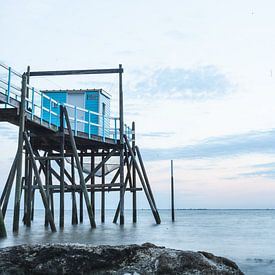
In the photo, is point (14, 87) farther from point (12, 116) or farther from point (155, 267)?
point (155, 267)

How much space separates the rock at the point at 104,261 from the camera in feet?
19.9

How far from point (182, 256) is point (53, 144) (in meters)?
16.4

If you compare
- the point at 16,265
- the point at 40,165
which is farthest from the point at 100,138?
the point at 16,265

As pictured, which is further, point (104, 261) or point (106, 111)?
point (106, 111)

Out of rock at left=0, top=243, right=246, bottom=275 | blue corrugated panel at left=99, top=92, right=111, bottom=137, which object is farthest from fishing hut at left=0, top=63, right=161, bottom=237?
rock at left=0, top=243, right=246, bottom=275

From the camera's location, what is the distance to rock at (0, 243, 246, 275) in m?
6.07

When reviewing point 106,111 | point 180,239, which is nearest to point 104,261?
point 180,239

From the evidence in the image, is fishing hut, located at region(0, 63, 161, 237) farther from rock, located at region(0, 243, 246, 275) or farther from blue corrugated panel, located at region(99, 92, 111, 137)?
rock, located at region(0, 243, 246, 275)

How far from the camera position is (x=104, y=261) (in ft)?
20.5

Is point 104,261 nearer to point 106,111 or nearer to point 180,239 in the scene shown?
point 180,239

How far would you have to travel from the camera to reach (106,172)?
997 inches

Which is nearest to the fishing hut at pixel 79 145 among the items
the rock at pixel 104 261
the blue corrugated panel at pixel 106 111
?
the blue corrugated panel at pixel 106 111

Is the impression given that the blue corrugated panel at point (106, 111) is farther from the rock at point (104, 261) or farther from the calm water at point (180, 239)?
the rock at point (104, 261)

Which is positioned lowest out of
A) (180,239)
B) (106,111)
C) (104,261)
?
(180,239)
